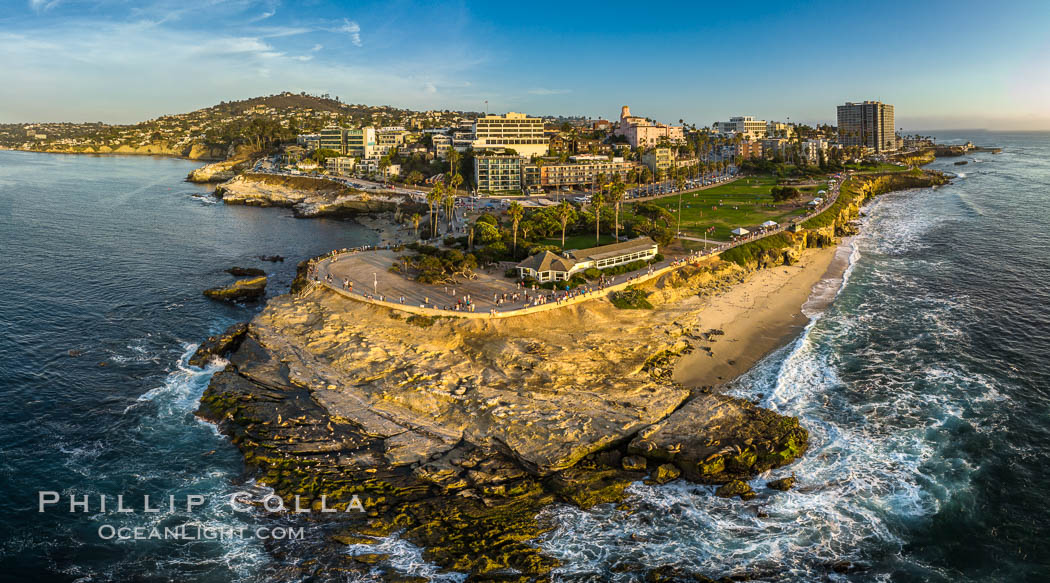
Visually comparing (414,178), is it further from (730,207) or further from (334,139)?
(730,207)

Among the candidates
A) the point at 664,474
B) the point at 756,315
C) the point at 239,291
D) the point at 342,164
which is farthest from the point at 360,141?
the point at 664,474

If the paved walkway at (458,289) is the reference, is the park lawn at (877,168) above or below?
above

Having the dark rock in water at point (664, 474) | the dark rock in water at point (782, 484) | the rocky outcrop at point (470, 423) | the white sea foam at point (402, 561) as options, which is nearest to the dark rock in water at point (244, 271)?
the rocky outcrop at point (470, 423)

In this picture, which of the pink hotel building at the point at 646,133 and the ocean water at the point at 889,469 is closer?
the ocean water at the point at 889,469

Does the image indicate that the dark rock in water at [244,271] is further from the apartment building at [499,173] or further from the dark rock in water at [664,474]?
the apartment building at [499,173]

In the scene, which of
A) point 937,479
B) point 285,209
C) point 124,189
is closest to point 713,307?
point 937,479

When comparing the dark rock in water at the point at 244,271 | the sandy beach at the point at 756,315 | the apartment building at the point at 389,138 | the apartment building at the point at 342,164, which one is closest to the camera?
the sandy beach at the point at 756,315

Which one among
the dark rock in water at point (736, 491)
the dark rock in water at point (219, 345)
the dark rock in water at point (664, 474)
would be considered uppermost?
the dark rock in water at point (219, 345)

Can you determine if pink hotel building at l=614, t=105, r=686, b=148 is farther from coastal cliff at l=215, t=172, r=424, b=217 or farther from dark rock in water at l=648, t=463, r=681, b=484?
dark rock in water at l=648, t=463, r=681, b=484
